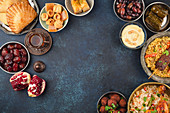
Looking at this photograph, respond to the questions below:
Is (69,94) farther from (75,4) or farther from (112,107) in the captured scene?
(75,4)

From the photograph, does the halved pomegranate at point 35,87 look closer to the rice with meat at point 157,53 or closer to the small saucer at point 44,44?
the small saucer at point 44,44

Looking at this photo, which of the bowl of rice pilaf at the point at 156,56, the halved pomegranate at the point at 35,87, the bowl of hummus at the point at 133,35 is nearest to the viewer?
the bowl of rice pilaf at the point at 156,56

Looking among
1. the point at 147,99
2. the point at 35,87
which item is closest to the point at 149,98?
the point at 147,99

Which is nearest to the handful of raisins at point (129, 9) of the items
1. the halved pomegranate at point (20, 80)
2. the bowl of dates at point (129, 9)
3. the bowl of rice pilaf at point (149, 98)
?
the bowl of dates at point (129, 9)

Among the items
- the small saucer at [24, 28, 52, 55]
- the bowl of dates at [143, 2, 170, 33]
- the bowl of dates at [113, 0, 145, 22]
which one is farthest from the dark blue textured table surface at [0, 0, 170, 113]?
the bowl of dates at [143, 2, 170, 33]

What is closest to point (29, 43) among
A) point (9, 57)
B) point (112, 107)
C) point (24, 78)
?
point (9, 57)

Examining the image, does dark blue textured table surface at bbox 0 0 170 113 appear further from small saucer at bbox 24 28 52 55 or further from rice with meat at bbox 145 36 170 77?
rice with meat at bbox 145 36 170 77

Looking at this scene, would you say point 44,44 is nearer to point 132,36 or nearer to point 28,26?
point 28,26
